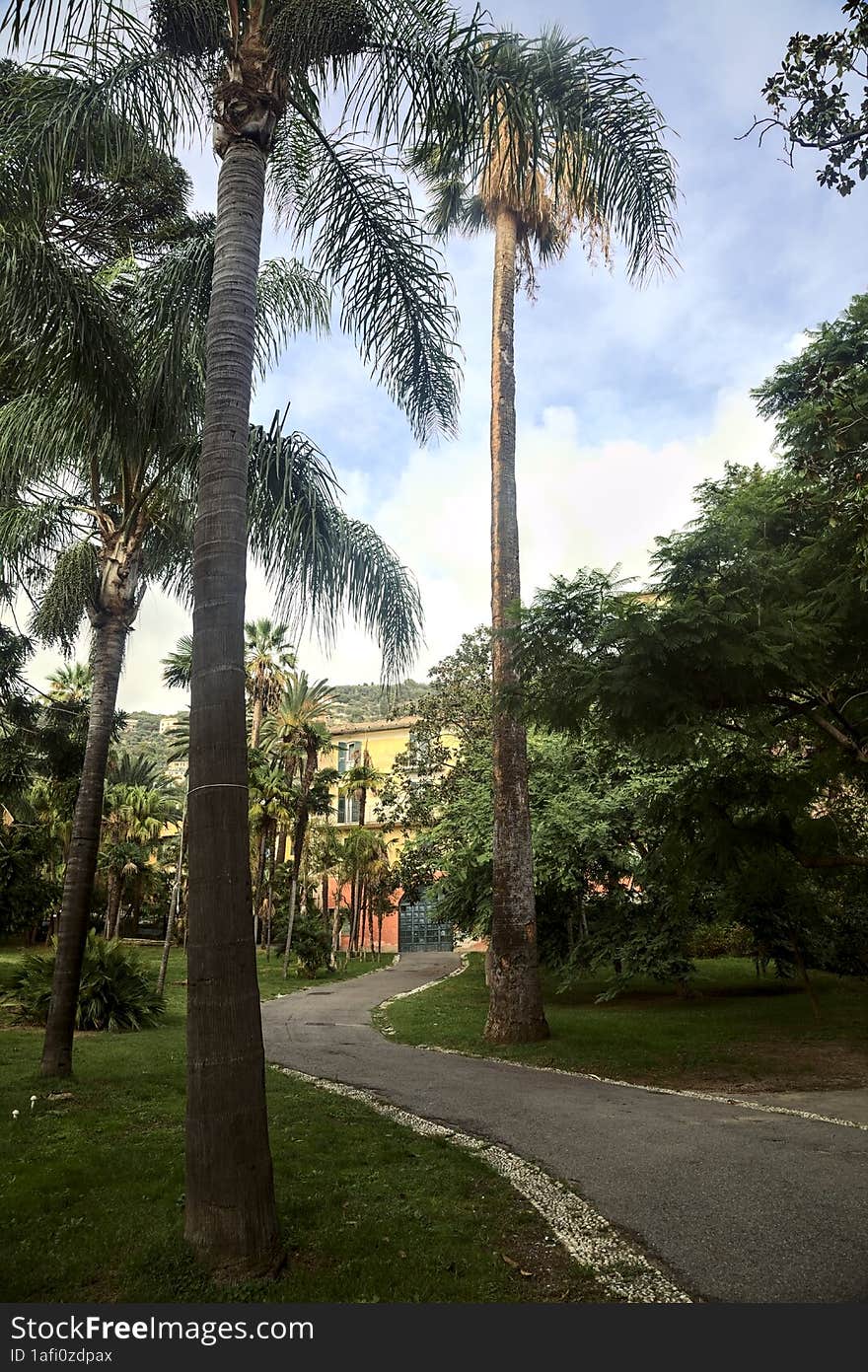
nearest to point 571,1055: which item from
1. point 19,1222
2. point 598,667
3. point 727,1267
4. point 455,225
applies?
point 598,667

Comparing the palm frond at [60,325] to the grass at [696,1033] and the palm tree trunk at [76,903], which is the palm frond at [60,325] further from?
the grass at [696,1033]

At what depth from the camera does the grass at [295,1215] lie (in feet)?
13.2

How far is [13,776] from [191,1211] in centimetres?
1220

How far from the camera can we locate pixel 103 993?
1484 cm

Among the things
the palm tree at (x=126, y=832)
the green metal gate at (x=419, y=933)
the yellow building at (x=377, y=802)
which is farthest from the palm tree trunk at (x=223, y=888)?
the green metal gate at (x=419, y=933)

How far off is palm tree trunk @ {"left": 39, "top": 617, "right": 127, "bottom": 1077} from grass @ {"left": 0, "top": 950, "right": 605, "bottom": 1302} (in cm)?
113

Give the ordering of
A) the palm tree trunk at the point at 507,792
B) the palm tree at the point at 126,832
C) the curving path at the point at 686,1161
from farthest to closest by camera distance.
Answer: the palm tree at the point at 126,832, the palm tree trunk at the point at 507,792, the curving path at the point at 686,1161

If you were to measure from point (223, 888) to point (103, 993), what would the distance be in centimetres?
1231

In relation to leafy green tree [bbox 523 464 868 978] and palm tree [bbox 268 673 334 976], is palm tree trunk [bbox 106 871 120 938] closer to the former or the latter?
palm tree [bbox 268 673 334 976]

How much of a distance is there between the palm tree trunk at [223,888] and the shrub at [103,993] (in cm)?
1161

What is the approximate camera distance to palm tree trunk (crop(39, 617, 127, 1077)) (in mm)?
9398

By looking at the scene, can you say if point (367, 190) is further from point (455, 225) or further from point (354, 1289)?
point (455, 225)

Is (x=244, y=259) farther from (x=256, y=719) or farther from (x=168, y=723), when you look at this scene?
(x=168, y=723)

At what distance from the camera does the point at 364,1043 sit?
13445mm
